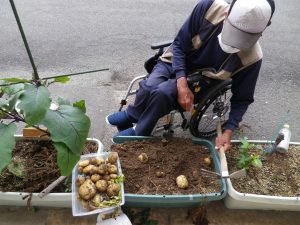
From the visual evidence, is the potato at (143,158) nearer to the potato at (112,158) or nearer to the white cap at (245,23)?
the potato at (112,158)

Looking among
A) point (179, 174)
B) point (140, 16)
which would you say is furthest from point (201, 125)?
point (140, 16)

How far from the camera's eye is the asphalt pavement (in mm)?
2576

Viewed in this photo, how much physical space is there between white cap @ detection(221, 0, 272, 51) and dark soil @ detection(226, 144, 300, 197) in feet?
2.11

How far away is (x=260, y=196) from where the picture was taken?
1.61 m

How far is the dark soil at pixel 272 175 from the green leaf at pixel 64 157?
0.89m

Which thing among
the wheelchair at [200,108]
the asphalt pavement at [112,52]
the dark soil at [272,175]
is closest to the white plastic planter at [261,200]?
the dark soil at [272,175]

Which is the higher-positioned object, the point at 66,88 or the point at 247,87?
the point at 247,87

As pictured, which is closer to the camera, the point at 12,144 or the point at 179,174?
the point at 12,144

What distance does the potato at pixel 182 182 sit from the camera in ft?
5.23

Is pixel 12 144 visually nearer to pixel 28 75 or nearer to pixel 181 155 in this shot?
pixel 181 155

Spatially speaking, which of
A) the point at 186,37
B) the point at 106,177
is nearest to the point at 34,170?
the point at 106,177

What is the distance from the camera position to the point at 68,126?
1293 mm

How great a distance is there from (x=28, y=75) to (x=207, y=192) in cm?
207

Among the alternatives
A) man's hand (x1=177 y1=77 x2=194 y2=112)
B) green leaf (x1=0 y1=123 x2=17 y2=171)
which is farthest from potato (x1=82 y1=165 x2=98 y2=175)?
man's hand (x1=177 y1=77 x2=194 y2=112)
